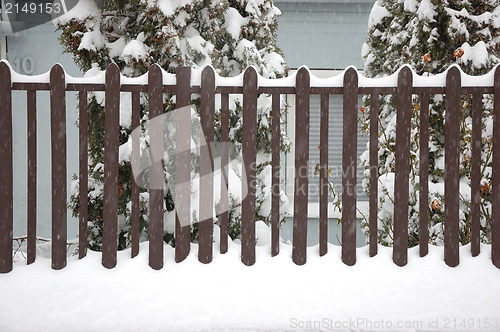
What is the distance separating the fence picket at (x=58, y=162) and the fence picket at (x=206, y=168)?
94 centimetres

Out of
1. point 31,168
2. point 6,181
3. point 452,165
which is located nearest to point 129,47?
point 31,168

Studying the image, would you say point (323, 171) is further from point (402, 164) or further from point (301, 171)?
point (402, 164)

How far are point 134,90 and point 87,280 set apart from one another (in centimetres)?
130

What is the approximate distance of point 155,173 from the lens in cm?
302

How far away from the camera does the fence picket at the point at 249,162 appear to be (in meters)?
2.92

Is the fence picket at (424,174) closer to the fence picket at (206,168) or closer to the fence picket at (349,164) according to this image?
the fence picket at (349,164)

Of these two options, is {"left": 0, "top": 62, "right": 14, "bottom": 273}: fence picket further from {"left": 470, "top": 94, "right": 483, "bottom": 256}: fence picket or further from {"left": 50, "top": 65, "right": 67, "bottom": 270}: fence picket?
{"left": 470, "top": 94, "right": 483, "bottom": 256}: fence picket

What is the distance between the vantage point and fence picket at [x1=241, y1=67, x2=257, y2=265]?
292 cm

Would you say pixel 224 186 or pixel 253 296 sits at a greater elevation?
pixel 224 186

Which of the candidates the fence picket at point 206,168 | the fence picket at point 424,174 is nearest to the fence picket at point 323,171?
the fence picket at point 424,174

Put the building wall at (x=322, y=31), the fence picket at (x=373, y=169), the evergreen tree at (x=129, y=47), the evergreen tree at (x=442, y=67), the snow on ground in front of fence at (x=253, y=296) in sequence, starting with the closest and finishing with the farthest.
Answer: the snow on ground in front of fence at (x=253, y=296) < the fence picket at (x=373, y=169) < the evergreen tree at (x=129, y=47) < the evergreen tree at (x=442, y=67) < the building wall at (x=322, y=31)

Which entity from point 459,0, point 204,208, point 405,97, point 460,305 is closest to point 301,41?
point 459,0

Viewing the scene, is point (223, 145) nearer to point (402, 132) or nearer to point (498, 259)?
point (402, 132)

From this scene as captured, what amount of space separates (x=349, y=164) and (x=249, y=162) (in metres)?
0.68
